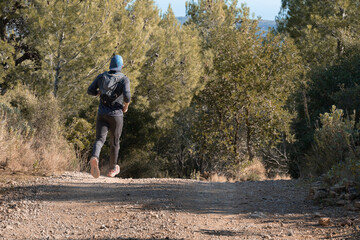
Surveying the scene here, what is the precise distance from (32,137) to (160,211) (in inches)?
182

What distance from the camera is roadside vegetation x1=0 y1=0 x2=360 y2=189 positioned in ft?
31.3

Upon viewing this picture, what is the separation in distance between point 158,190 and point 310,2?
25.0 metres

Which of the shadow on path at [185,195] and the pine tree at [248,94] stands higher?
the pine tree at [248,94]

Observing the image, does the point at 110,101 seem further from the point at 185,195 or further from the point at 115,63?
the point at 185,195

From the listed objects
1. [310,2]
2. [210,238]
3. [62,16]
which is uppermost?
[310,2]

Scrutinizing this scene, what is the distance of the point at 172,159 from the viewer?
2339 cm

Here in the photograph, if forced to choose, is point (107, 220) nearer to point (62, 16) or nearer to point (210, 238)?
point (210, 238)

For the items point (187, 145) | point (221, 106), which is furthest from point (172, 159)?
point (221, 106)

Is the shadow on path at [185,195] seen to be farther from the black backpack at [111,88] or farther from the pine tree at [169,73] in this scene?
the pine tree at [169,73]

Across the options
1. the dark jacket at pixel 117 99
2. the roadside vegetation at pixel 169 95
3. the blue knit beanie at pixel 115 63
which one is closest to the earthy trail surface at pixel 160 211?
the roadside vegetation at pixel 169 95

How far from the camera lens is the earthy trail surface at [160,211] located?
4.85 m

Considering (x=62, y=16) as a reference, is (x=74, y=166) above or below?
below

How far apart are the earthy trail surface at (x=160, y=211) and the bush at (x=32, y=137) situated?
798 mm

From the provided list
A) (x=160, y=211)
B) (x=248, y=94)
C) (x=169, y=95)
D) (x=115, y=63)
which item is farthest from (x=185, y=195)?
(x=169, y=95)
